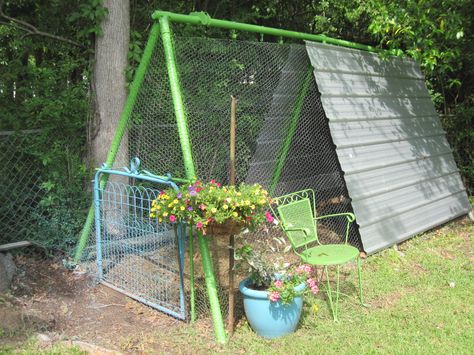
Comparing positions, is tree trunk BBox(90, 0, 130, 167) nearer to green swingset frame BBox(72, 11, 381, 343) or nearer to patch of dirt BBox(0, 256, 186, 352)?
green swingset frame BBox(72, 11, 381, 343)

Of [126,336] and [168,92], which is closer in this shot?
[126,336]

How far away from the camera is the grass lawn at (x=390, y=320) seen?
355cm

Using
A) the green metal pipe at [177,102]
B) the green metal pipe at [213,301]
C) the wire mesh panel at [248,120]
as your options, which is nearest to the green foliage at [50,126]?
the wire mesh panel at [248,120]

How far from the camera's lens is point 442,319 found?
4023 mm

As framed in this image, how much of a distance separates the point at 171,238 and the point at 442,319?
2289 mm

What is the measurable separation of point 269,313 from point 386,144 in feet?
10.9

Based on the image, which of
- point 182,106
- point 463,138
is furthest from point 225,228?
point 463,138

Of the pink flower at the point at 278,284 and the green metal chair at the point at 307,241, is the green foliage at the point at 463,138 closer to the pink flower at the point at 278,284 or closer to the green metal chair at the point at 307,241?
the green metal chair at the point at 307,241

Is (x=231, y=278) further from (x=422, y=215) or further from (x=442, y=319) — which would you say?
(x=422, y=215)

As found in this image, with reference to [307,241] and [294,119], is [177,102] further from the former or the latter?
[294,119]

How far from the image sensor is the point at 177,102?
3.71m

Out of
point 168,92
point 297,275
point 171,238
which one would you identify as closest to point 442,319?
point 297,275

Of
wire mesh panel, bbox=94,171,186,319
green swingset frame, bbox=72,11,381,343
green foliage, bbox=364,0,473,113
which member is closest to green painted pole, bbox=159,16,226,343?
green swingset frame, bbox=72,11,381,343

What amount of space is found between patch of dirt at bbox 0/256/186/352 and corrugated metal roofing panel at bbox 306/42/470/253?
2.54m
